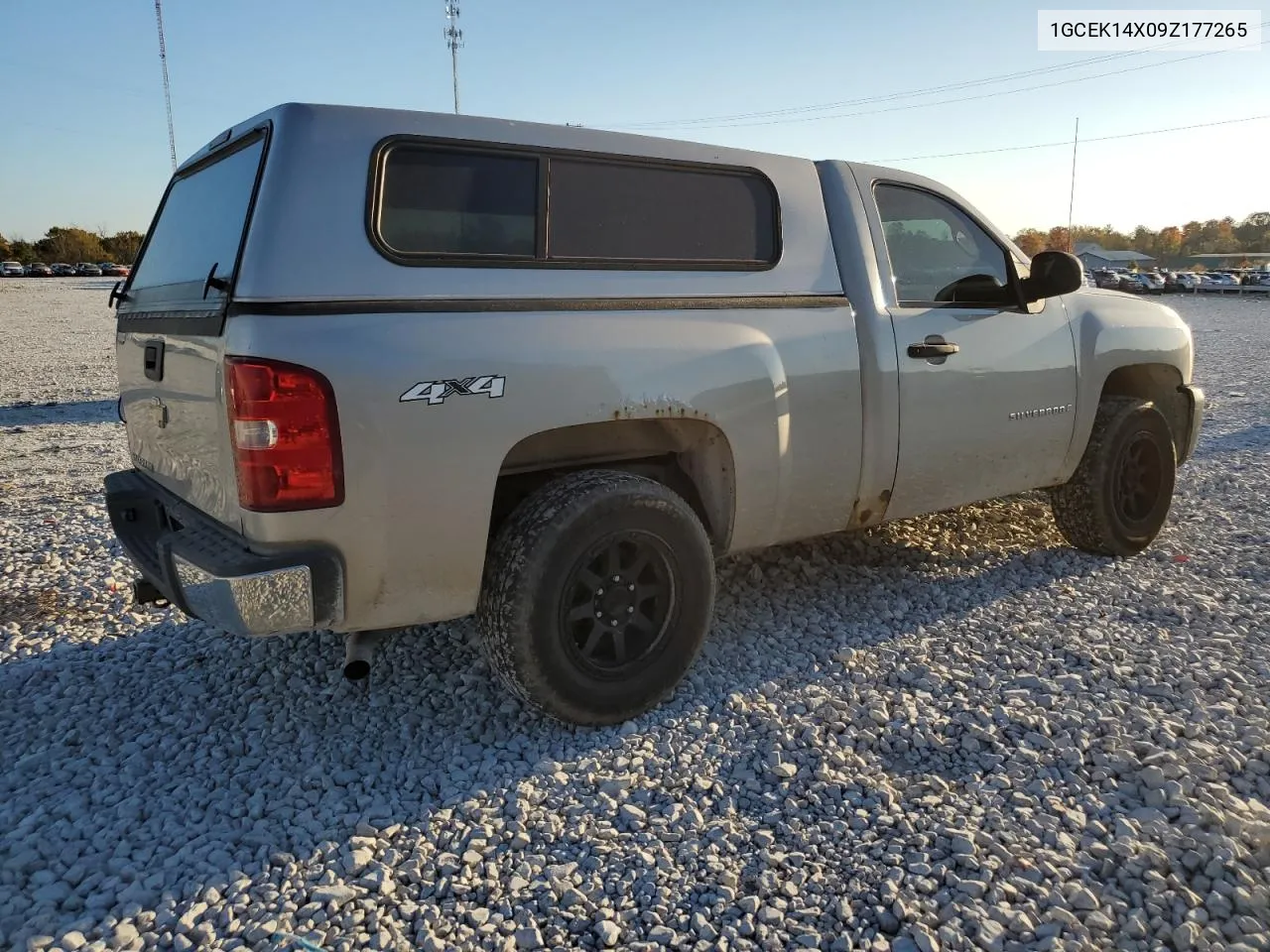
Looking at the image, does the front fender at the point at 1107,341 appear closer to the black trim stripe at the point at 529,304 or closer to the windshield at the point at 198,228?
the black trim stripe at the point at 529,304

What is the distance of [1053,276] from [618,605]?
2.67 m

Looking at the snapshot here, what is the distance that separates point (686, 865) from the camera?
2504 mm

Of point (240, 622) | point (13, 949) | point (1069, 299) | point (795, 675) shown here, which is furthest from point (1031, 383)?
point (13, 949)

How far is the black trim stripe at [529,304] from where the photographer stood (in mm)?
2533

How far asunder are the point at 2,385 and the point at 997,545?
13.7 metres

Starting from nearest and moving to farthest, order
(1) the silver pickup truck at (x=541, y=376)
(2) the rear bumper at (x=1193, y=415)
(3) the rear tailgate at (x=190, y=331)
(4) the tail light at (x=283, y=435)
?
(4) the tail light at (x=283, y=435) → (1) the silver pickup truck at (x=541, y=376) → (3) the rear tailgate at (x=190, y=331) → (2) the rear bumper at (x=1193, y=415)

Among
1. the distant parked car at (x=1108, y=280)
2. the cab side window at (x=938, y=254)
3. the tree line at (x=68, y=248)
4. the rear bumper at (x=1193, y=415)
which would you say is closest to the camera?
the cab side window at (x=938, y=254)

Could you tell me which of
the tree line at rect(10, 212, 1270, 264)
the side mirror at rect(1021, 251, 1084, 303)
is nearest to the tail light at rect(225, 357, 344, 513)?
the side mirror at rect(1021, 251, 1084, 303)

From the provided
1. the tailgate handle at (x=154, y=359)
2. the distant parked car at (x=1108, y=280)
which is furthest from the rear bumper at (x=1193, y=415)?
the distant parked car at (x=1108, y=280)

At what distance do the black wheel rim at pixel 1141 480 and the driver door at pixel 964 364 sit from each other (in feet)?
2.14

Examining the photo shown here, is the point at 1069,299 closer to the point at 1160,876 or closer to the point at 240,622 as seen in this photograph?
the point at 1160,876

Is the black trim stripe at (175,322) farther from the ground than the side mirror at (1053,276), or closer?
closer

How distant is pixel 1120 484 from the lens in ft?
16.1

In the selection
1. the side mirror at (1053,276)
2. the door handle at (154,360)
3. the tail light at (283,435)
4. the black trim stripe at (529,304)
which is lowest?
the tail light at (283,435)
